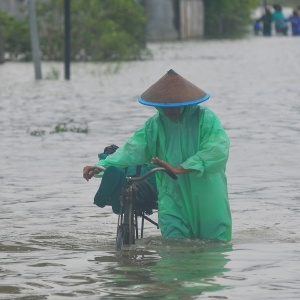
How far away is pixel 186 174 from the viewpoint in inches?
317

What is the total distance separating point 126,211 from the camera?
313 inches

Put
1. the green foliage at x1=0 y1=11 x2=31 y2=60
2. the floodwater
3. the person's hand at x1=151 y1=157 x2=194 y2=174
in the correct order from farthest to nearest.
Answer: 1. the green foliage at x1=0 y1=11 x2=31 y2=60
2. the person's hand at x1=151 y1=157 x2=194 y2=174
3. the floodwater

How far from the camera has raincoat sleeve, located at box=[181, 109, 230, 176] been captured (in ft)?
25.6

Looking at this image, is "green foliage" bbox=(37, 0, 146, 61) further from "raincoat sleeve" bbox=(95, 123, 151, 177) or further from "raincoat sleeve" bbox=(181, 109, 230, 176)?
"raincoat sleeve" bbox=(181, 109, 230, 176)

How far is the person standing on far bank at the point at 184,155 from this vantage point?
7918 mm

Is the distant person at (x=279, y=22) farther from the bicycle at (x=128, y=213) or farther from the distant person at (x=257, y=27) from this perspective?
the bicycle at (x=128, y=213)

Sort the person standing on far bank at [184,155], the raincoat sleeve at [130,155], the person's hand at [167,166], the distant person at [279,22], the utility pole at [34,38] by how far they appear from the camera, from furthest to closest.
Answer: the distant person at [279,22] < the utility pole at [34,38] < the raincoat sleeve at [130,155] < the person standing on far bank at [184,155] < the person's hand at [167,166]

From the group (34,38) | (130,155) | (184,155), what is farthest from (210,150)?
(34,38)

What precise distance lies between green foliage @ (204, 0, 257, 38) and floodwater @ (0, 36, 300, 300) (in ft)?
107

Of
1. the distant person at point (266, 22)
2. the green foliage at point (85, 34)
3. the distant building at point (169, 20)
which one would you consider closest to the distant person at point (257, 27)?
the distant person at point (266, 22)

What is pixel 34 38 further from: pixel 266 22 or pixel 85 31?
pixel 266 22

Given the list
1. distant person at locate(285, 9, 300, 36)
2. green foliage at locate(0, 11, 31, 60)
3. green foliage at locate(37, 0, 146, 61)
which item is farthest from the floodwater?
distant person at locate(285, 9, 300, 36)

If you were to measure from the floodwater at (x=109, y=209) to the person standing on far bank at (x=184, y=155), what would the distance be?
0.61ft

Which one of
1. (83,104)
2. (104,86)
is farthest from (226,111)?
(104,86)
